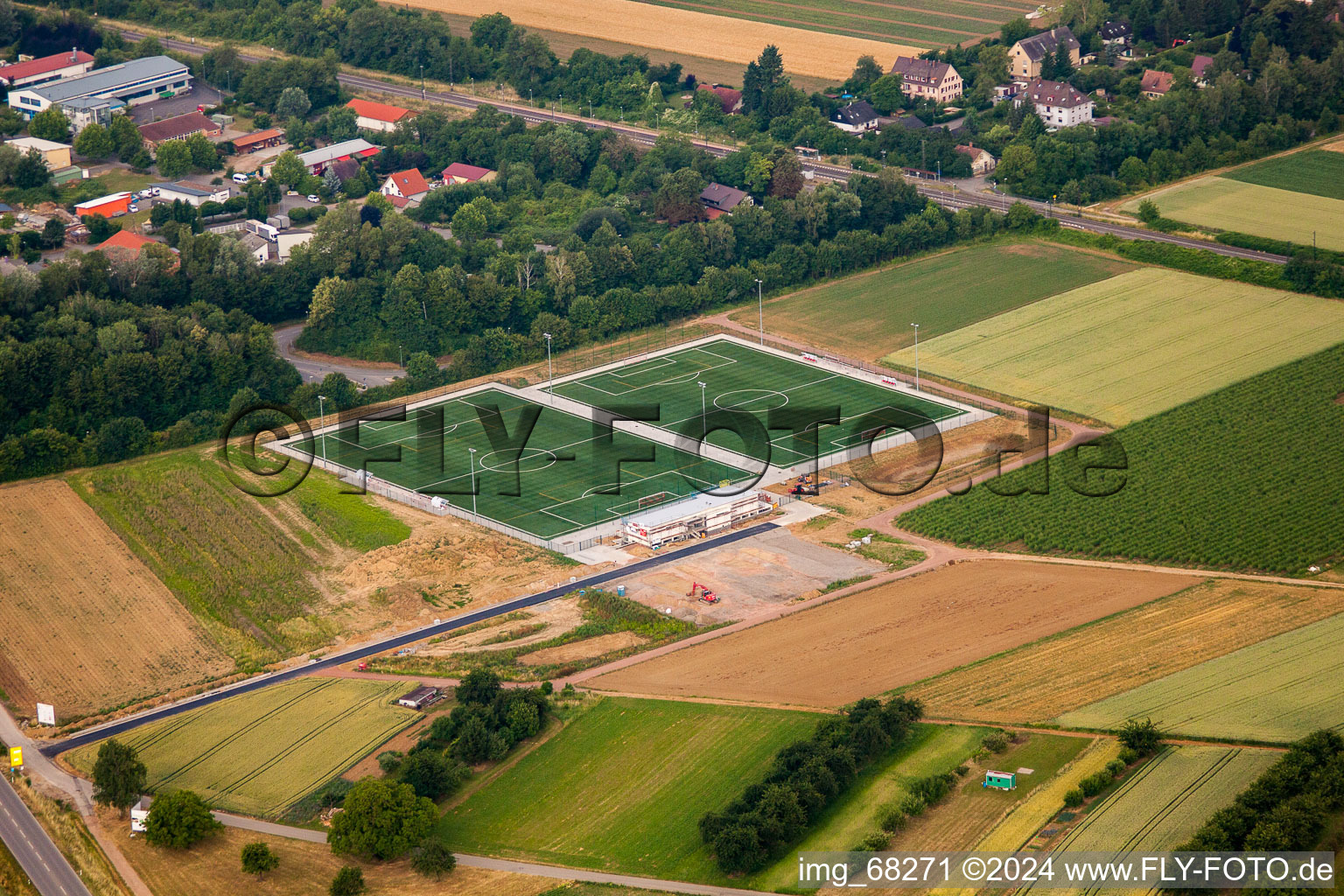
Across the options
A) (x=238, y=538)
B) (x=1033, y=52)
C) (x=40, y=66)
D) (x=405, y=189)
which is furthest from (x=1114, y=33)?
(x=238, y=538)

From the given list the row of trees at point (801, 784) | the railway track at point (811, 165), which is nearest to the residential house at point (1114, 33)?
the railway track at point (811, 165)

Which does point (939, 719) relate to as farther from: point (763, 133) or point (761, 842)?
point (763, 133)

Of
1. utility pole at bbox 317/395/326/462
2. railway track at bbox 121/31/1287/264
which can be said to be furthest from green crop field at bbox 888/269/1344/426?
utility pole at bbox 317/395/326/462

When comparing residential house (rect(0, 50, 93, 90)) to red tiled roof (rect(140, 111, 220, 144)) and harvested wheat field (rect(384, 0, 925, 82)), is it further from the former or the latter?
harvested wheat field (rect(384, 0, 925, 82))

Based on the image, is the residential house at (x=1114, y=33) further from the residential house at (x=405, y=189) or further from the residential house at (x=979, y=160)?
the residential house at (x=405, y=189)

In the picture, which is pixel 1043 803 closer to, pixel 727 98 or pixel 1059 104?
pixel 1059 104

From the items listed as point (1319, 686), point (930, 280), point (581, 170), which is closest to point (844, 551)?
point (1319, 686)
